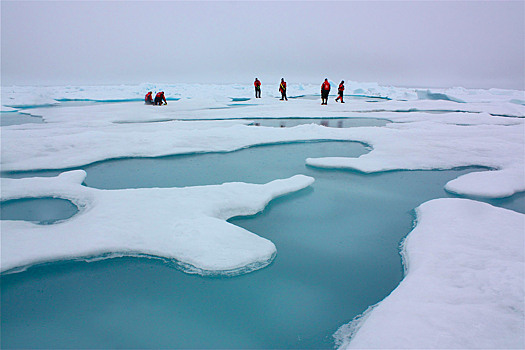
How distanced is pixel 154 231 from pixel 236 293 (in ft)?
3.50

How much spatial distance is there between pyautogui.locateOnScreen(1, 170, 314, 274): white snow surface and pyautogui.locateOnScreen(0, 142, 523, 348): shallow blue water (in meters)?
0.11

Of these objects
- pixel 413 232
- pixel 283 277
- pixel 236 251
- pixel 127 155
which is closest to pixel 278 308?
pixel 283 277

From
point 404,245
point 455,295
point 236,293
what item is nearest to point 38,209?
point 236,293

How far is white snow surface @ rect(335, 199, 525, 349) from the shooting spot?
1652 millimetres

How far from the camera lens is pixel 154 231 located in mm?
2898

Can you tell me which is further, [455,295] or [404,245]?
[404,245]

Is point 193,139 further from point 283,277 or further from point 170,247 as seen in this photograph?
point 283,277

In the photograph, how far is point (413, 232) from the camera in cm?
302

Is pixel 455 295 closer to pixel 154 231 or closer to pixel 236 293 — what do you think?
pixel 236 293

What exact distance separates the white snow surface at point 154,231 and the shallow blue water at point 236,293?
0.11 m

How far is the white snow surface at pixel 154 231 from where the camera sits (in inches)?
99.7

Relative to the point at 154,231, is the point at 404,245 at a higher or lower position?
lower

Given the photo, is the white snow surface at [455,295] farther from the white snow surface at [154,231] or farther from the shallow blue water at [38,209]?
the shallow blue water at [38,209]

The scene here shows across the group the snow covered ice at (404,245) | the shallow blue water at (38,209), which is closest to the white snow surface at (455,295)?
the snow covered ice at (404,245)
